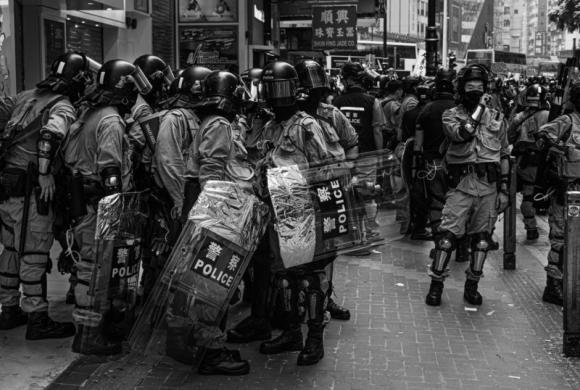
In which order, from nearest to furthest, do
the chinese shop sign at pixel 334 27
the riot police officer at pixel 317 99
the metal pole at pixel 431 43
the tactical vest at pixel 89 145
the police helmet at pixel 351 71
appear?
the tactical vest at pixel 89 145
the riot police officer at pixel 317 99
the police helmet at pixel 351 71
the metal pole at pixel 431 43
the chinese shop sign at pixel 334 27

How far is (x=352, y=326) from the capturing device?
20.9ft

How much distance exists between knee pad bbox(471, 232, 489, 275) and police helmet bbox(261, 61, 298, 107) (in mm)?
2434

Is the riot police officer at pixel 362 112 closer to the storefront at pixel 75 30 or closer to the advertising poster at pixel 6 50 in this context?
the storefront at pixel 75 30

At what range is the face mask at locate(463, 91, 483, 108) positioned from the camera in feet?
22.9

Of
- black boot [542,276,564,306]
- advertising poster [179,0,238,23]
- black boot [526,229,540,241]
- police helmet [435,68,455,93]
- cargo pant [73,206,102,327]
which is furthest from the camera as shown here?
advertising poster [179,0,238,23]

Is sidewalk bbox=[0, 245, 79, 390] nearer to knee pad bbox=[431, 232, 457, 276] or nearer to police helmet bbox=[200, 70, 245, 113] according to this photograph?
police helmet bbox=[200, 70, 245, 113]

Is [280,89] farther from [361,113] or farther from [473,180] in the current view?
[361,113]

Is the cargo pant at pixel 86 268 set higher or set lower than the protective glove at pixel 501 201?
lower

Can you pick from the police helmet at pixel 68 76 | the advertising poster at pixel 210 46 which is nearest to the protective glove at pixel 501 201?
the police helmet at pixel 68 76

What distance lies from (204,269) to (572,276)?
8.95 feet

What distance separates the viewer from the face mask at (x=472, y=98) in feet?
22.9

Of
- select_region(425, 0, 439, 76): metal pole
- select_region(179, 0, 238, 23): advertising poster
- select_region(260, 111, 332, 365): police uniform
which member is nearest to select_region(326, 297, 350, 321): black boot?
select_region(260, 111, 332, 365): police uniform

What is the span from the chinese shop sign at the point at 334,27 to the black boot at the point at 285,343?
18.1m

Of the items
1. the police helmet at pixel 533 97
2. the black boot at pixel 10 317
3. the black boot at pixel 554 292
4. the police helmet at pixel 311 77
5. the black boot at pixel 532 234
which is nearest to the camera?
the black boot at pixel 10 317
